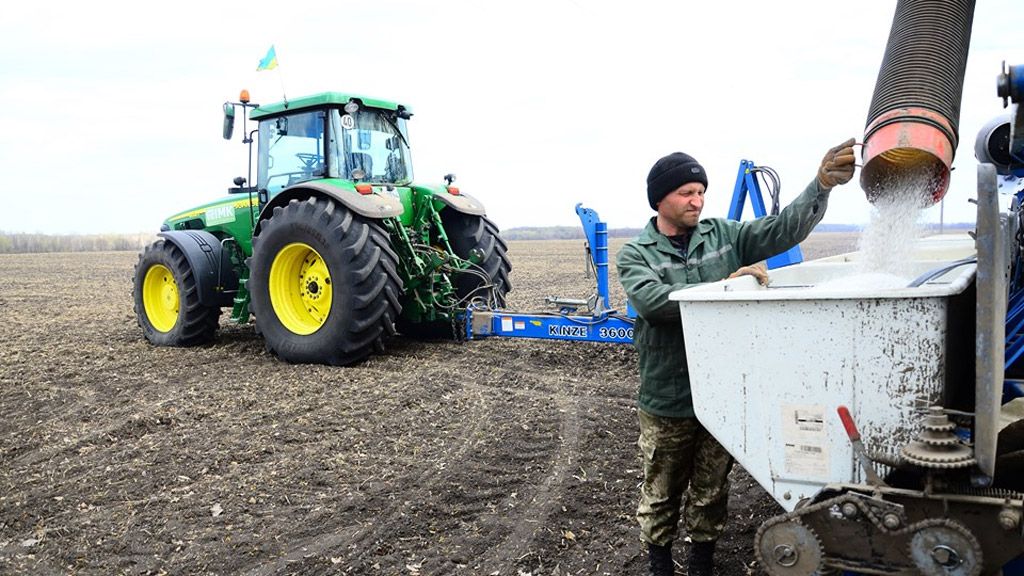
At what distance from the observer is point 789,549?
220 cm

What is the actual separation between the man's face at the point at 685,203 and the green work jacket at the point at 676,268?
0.28ft

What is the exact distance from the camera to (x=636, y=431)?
4.96 m

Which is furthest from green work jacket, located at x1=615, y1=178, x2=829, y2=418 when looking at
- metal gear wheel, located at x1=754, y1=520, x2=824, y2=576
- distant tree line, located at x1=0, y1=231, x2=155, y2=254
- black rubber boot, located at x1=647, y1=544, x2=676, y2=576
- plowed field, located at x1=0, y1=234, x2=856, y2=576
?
distant tree line, located at x1=0, y1=231, x2=155, y2=254

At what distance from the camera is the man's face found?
3004 millimetres

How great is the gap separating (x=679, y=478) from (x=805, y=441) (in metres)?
0.77

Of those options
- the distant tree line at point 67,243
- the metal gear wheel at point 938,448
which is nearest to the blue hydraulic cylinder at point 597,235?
the metal gear wheel at point 938,448

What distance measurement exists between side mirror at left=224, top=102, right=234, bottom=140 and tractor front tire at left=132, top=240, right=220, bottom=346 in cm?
130

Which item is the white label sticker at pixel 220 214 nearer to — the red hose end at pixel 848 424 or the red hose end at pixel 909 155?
the red hose end at pixel 909 155

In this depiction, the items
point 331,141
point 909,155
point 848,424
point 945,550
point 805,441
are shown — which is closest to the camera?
point 945,550

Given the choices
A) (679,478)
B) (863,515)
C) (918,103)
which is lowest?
(679,478)

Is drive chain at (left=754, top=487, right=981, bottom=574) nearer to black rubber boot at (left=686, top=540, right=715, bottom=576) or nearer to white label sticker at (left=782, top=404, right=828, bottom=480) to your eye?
white label sticker at (left=782, top=404, right=828, bottom=480)

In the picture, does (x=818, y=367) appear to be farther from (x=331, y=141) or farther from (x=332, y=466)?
(x=331, y=141)

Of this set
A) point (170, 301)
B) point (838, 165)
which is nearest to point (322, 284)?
point (170, 301)

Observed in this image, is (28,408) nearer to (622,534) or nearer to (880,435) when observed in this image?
(622,534)
